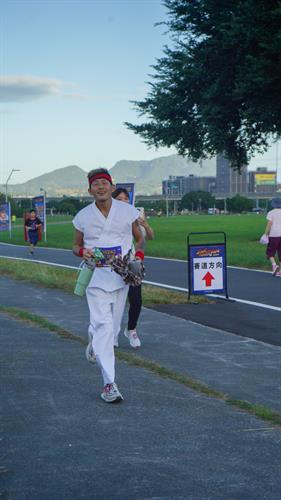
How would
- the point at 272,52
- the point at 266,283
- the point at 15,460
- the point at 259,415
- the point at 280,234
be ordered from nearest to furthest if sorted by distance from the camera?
the point at 15,460
the point at 259,415
the point at 266,283
the point at 280,234
the point at 272,52

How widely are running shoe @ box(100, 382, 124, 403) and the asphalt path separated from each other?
11.0 ft

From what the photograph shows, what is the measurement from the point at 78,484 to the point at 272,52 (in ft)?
78.6

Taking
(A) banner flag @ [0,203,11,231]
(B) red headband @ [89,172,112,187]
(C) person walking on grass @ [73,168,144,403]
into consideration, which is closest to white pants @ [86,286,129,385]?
(C) person walking on grass @ [73,168,144,403]

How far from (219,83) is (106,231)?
2520 cm

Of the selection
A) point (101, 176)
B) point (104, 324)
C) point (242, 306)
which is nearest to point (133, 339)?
point (104, 324)

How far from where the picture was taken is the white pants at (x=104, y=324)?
6.11 metres

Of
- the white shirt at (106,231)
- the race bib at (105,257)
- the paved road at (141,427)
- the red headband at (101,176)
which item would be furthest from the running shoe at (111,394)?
the red headband at (101,176)

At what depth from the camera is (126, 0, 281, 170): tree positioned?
88.7 ft

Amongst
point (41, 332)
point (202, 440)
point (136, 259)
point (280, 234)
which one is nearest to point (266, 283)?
point (280, 234)

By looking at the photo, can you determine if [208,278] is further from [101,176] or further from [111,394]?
[111,394]

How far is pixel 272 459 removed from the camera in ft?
15.1

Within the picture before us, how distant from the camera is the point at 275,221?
17328 millimetres

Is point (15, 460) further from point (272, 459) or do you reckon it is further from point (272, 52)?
point (272, 52)

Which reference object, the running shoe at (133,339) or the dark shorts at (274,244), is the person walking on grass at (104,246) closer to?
the running shoe at (133,339)
